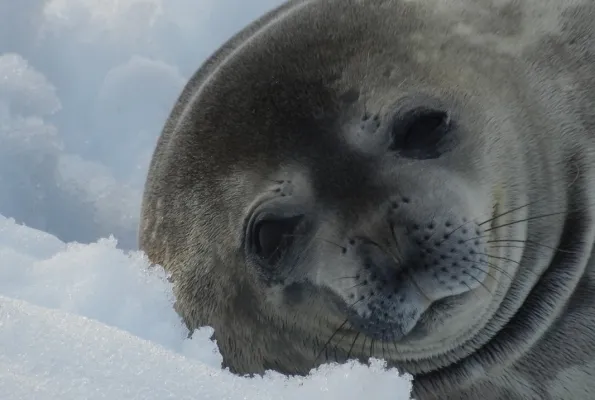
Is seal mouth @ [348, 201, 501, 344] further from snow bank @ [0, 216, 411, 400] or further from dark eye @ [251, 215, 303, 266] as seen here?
dark eye @ [251, 215, 303, 266]

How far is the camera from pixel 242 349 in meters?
3.37

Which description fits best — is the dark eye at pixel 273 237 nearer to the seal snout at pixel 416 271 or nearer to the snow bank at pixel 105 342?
the seal snout at pixel 416 271

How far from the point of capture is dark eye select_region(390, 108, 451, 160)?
2.97 metres

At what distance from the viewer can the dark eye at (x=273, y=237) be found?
3.00 metres

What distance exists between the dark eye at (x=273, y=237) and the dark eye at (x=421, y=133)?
1.31ft

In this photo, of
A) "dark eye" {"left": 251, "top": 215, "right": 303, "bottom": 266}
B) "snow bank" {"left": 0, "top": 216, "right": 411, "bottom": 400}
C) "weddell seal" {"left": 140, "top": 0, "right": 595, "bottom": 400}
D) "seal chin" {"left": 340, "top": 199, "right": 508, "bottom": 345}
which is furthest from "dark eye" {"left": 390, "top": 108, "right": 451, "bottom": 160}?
"snow bank" {"left": 0, "top": 216, "right": 411, "bottom": 400}

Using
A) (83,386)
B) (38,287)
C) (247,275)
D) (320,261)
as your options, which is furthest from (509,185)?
(83,386)

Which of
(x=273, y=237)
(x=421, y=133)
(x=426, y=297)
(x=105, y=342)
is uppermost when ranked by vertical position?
(x=421, y=133)

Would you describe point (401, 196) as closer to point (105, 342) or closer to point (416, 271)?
point (416, 271)

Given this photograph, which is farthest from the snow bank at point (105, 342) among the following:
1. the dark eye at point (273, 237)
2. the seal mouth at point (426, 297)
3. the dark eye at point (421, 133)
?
the dark eye at point (421, 133)

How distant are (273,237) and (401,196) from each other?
0.46 metres

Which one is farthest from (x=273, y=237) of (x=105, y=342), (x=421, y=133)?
(x=105, y=342)

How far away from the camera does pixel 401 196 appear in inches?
112

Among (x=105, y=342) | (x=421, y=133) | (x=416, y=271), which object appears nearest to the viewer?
(x=105, y=342)
